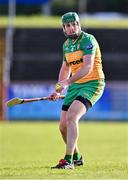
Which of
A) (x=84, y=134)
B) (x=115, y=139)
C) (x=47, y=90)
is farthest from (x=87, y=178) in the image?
(x=47, y=90)

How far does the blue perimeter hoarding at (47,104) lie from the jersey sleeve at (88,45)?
19.1 metres

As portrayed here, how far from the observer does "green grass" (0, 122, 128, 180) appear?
457 inches

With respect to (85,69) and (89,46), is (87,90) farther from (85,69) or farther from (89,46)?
(89,46)

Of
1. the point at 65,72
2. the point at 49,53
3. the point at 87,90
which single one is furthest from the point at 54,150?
the point at 49,53

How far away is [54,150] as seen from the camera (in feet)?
67.4

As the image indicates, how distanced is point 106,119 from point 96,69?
780 inches

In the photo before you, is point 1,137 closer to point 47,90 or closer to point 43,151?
point 43,151

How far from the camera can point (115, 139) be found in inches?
947

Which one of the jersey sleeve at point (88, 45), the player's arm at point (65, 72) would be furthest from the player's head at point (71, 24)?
the player's arm at point (65, 72)

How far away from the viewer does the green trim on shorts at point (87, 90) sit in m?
12.4

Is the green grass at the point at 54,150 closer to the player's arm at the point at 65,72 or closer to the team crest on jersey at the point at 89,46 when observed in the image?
the player's arm at the point at 65,72

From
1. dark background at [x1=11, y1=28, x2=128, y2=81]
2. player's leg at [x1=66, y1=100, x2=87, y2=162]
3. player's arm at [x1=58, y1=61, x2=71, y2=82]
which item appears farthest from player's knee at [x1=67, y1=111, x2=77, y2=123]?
dark background at [x1=11, y1=28, x2=128, y2=81]

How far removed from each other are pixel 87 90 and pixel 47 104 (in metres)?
19.2

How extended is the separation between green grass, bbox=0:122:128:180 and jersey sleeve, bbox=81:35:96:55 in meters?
1.68
